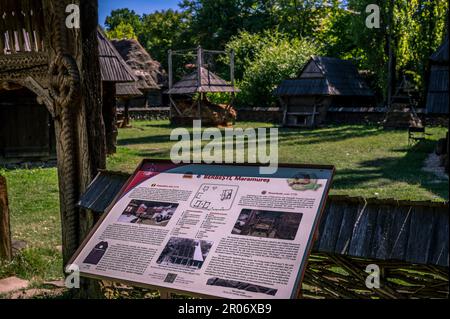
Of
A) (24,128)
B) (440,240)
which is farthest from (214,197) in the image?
(24,128)

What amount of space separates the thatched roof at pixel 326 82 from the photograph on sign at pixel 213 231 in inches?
868

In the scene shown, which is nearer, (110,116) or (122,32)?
(110,116)

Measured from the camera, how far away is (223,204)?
11.5 feet

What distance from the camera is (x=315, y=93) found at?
2516cm

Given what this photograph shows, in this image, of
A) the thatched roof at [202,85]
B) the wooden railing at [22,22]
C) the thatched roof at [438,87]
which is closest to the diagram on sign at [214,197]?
the wooden railing at [22,22]

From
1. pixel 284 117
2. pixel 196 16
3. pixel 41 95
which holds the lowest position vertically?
pixel 284 117

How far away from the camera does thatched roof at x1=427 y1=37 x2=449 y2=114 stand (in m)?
13.4

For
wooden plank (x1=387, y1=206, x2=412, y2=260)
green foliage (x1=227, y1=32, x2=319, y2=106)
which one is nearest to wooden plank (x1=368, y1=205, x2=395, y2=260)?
wooden plank (x1=387, y1=206, x2=412, y2=260)

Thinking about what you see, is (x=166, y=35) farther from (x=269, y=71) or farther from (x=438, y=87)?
(x=438, y=87)

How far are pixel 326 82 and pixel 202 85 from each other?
19.6 ft

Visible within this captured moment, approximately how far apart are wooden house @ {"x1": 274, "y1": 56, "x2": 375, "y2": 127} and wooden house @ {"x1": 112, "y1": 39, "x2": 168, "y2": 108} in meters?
7.25

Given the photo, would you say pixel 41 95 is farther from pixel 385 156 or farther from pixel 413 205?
pixel 385 156
